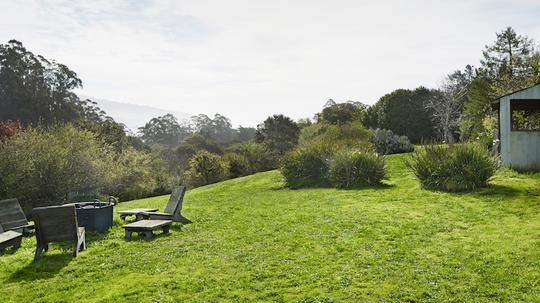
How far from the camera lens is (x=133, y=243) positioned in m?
7.38

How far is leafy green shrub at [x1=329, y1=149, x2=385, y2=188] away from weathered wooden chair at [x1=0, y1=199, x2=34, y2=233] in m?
9.68

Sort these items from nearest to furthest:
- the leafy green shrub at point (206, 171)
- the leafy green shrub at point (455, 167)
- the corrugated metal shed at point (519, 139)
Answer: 1. the leafy green shrub at point (455, 167)
2. the corrugated metal shed at point (519, 139)
3. the leafy green shrub at point (206, 171)

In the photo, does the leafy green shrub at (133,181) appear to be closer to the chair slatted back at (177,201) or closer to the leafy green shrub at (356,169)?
the leafy green shrub at (356,169)

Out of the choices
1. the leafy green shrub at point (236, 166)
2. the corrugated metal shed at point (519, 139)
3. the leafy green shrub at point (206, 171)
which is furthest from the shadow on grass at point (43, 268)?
the leafy green shrub at point (236, 166)

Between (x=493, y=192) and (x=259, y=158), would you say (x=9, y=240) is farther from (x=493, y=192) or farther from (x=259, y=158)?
(x=259, y=158)

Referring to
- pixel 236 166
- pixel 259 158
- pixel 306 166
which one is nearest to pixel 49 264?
pixel 306 166

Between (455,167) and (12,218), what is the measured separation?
1114cm

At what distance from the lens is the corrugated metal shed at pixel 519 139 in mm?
14133

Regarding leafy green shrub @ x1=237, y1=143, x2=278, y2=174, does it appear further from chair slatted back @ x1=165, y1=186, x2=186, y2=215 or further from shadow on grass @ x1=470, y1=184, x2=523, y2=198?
chair slatted back @ x1=165, y1=186, x2=186, y2=215

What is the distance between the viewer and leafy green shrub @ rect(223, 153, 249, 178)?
29875 millimetres

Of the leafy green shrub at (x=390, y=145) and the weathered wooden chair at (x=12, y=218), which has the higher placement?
the leafy green shrub at (x=390, y=145)

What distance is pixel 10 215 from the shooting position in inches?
329

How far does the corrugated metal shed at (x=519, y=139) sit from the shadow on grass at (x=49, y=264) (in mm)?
13626

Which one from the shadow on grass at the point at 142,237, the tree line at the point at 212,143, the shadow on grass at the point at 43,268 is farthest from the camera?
the tree line at the point at 212,143
